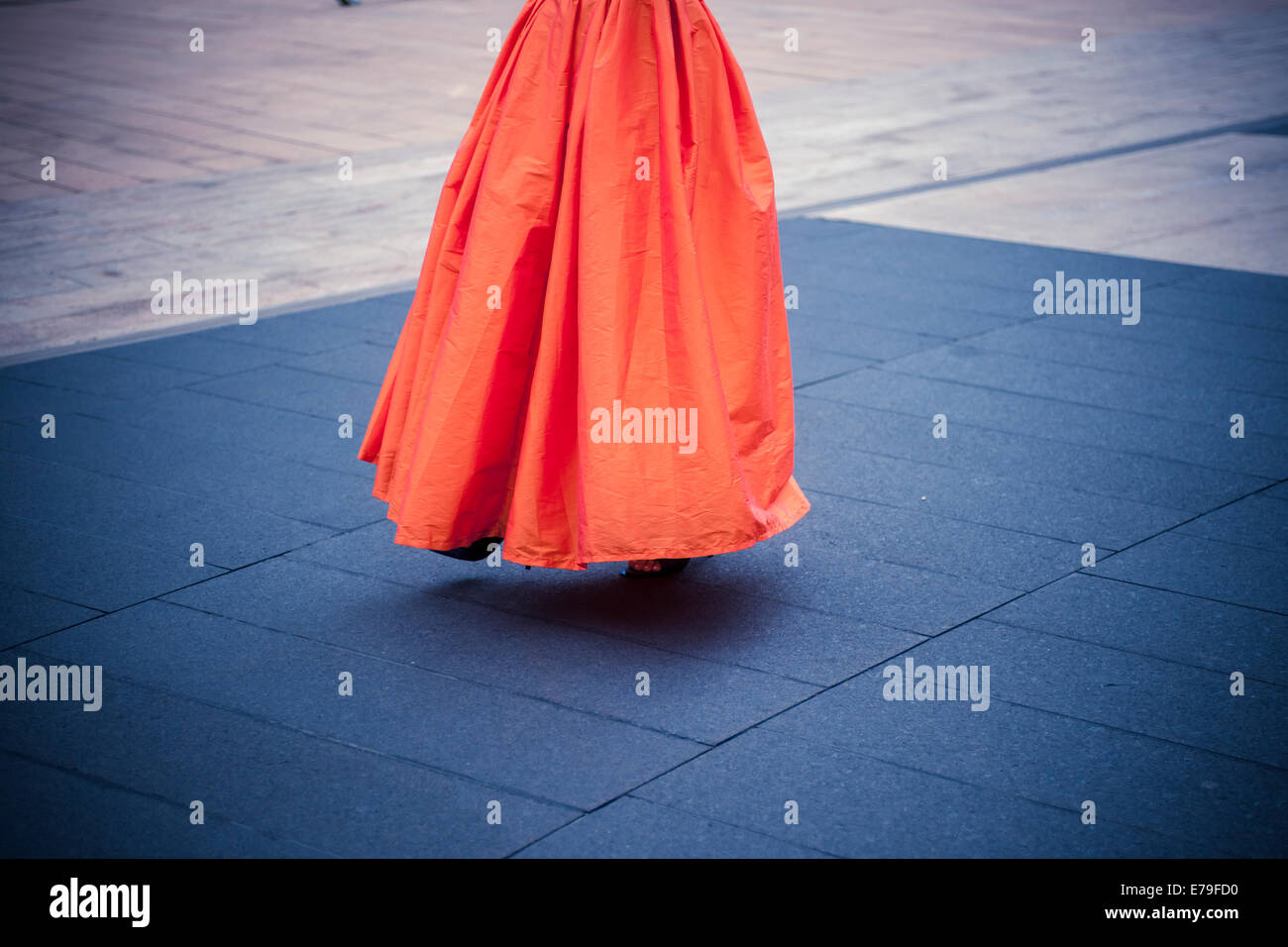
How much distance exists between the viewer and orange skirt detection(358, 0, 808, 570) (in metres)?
3.63

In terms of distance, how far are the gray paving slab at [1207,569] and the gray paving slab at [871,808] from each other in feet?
4.07

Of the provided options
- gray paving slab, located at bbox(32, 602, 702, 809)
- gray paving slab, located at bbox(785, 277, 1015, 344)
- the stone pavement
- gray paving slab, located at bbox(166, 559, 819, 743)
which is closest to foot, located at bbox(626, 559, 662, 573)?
gray paving slab, located at bbox(166, 559, 819, 743)

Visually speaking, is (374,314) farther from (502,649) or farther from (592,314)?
(502,649)

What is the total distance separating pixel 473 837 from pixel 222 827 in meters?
0.50

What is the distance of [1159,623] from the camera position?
376cm

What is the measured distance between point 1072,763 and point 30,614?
2650mm

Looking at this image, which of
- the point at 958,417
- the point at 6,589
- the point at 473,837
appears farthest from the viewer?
the point at 958,417

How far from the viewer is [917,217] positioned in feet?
29.1

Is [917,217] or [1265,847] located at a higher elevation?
[917,217]

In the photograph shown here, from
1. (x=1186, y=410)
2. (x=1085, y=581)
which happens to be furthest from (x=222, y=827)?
(x=1186, y=410)

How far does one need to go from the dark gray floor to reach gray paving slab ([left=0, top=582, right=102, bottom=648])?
13mm

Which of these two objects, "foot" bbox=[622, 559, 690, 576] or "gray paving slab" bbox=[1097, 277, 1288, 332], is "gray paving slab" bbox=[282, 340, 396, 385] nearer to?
"foot" bbox=[622, 559, 690, 576]

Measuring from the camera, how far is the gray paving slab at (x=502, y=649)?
132 inches
